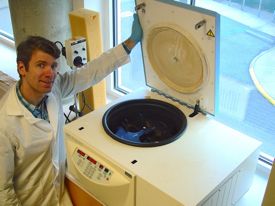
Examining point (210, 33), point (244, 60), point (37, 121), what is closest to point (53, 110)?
point (37, 121)

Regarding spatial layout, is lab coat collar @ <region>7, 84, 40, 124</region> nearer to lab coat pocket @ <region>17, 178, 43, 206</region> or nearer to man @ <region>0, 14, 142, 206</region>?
man @ <region>0, 14, 142, 206</region>

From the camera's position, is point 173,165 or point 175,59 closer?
point 173,165

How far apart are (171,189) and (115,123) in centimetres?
58

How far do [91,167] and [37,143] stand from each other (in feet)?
0.91

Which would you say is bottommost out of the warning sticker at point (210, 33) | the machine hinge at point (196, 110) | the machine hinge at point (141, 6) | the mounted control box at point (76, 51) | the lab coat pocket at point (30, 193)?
the lab coat pocket at point (30, 193)

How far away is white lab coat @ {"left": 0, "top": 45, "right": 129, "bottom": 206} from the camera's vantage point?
4.76ft

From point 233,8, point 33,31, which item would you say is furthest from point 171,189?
point 33,31

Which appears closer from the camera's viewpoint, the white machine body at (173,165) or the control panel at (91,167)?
the white machine body at (173,165)

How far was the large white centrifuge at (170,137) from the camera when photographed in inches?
Answer: 51.4

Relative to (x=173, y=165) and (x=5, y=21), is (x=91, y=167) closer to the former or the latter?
(x=173, y=165)

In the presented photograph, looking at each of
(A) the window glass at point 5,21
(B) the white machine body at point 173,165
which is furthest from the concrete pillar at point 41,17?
(A) the window glass at point 5,21

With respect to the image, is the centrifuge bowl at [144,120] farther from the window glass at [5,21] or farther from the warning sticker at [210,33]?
the window glass at [5,21]

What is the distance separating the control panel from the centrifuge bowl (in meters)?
0.19

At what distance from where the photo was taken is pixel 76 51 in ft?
5.98
